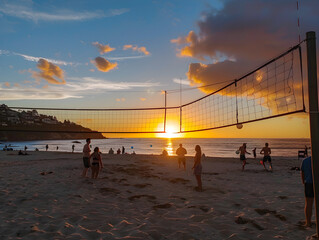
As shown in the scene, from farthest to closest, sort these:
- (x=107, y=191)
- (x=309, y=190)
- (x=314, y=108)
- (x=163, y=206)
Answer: (x=107, y=191) → (x=163, y=206) → (x=309, y=190) → (x=314, y=108)

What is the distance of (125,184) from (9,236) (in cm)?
426

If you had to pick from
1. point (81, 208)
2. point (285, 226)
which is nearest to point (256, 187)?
point (285, 226)

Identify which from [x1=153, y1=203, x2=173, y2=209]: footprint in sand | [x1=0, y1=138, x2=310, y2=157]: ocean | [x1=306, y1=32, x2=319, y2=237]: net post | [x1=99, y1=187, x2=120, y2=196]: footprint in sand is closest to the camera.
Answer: [x1=306, y1=32, x2=319, y2=237]: net post

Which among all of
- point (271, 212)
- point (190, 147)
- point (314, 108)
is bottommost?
point (190, 147)

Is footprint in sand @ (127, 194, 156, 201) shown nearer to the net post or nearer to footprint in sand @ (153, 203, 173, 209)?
footprint in sand @ (153, 203, 173, 209)

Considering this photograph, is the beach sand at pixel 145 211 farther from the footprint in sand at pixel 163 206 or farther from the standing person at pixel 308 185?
the standing person at pixel 308 185

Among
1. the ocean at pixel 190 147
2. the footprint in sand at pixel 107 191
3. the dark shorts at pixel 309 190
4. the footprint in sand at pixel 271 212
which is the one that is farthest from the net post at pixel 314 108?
the ocean at pixel 190 147

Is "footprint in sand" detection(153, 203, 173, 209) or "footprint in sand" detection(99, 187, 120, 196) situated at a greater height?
"footprint in sand" detection(99, 187, 120, 196)

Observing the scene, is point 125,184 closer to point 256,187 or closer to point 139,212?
point 139,212

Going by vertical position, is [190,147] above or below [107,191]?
below

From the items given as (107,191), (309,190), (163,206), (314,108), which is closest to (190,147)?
(107,191)

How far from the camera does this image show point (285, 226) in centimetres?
417

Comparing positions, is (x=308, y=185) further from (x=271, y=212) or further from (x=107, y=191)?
(x=107, y=191)

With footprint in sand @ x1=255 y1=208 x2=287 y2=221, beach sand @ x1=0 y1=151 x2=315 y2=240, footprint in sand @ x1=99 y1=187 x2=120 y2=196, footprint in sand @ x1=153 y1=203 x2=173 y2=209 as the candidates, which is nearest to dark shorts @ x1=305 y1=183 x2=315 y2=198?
beach sand @ x1=0 y1=151 x2=315 y2=240
